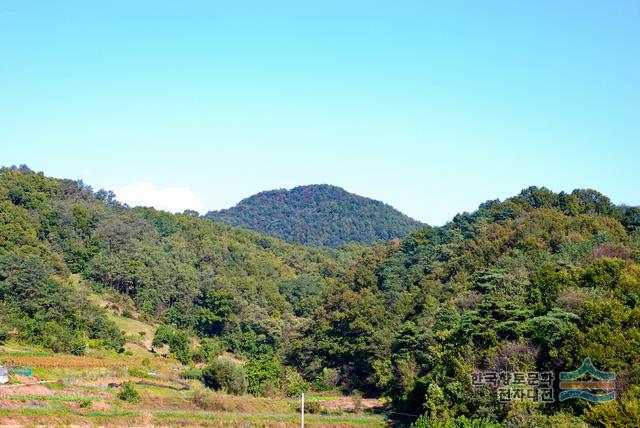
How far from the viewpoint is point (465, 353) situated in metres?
37.6

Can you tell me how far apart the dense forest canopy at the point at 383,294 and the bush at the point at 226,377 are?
10.3 ft

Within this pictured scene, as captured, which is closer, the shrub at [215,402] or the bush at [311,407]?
the shrub at [215,402]

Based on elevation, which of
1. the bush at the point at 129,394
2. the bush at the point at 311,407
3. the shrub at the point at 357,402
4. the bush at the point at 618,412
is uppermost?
the bush at the point at 618,412

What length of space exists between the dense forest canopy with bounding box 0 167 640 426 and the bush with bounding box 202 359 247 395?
3129mm

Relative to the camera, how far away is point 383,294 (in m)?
68.6

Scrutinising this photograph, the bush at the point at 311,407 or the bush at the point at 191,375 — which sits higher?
the bush at the point at 191,375

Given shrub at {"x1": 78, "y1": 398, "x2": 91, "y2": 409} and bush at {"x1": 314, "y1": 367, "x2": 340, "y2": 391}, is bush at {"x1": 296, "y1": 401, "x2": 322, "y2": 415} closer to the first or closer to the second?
shrub at {"x1": 78, "y1": 398, "x2": 91, "y2": 409}

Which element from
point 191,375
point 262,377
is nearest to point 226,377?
point 262,377

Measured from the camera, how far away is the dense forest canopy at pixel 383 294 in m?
33.6

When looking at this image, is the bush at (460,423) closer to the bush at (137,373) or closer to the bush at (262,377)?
the bush at (262,377)

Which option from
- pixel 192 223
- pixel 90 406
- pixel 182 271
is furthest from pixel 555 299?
pixel 192 223

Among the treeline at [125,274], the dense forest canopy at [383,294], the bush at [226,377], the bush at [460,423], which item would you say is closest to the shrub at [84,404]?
the bush at [226,377]

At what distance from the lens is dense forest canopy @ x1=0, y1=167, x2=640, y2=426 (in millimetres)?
33562

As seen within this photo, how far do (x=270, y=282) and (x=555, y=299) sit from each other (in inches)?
2498
